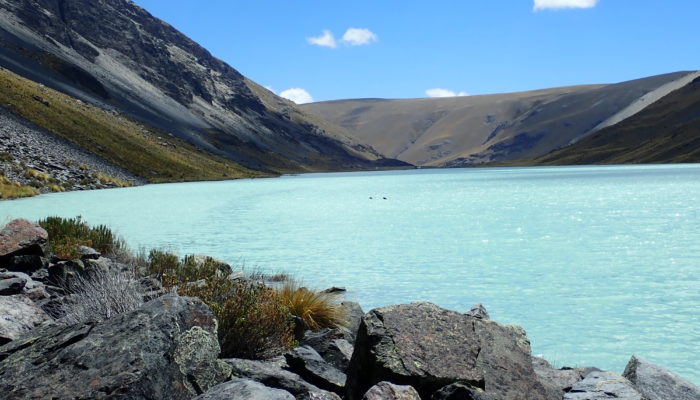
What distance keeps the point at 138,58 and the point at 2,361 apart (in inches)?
8380

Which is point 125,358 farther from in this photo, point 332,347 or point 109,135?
point 109,135

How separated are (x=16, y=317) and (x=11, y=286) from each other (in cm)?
268

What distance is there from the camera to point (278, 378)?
615 centimetres

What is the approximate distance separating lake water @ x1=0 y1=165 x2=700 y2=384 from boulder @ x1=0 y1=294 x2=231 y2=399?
8.80 metres

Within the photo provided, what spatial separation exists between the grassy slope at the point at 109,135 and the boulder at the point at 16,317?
92.7 m

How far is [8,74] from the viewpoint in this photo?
108125mm

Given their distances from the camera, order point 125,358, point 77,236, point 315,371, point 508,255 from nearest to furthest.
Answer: point 125,358, point 315,371, point 77,236, point 508,255

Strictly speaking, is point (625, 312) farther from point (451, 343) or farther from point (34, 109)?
point (34, 109)

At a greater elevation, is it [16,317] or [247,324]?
[247,324]

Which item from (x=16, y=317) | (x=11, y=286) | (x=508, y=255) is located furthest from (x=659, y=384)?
(x=508, y=255)

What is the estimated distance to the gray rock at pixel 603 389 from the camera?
21.8 feet

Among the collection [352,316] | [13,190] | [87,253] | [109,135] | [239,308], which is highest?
[109,135]

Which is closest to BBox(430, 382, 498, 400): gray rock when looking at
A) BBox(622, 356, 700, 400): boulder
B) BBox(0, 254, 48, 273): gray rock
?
BBox(622, 356, 700, 400): boulder

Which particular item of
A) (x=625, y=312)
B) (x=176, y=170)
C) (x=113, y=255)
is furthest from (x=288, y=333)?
(x=176, y=170)
